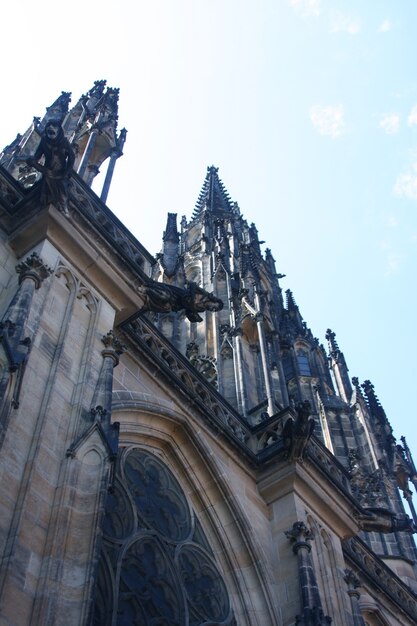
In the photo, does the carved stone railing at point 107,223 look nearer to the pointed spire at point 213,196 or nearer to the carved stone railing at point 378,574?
the carved stone railing at point 378,574

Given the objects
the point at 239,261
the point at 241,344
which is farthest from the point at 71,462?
the point at 239,261

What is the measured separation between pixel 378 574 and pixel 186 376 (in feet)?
18.3

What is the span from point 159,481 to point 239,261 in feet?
69.1

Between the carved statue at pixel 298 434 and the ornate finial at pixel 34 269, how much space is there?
16.0 feet

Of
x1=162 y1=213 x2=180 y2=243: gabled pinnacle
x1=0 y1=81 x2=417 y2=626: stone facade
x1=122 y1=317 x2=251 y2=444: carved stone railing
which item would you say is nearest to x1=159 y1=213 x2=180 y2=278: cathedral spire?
x1=162 y1=213 x2=180 y2=243: gabled pinnacle

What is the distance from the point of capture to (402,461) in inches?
995

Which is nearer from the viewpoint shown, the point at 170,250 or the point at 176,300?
the point at 176,300

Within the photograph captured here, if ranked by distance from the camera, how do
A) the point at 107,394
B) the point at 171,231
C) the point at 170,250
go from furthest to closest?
1. the point at 171,231
2. the point at 170,250
3. the point at 107,394

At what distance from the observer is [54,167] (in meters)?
9.15

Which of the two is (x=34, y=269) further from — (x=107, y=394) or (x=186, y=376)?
(x=186, y=376)

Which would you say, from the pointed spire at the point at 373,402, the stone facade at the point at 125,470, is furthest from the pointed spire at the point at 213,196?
the stone facade at the point at 125,470

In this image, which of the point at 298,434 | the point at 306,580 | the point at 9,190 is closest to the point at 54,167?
the point at 9,190

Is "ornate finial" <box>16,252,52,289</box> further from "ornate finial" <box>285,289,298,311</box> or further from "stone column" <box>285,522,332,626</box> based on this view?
"ornate finial" <box>285,289,298,311</box>

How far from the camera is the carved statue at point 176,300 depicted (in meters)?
9.89
